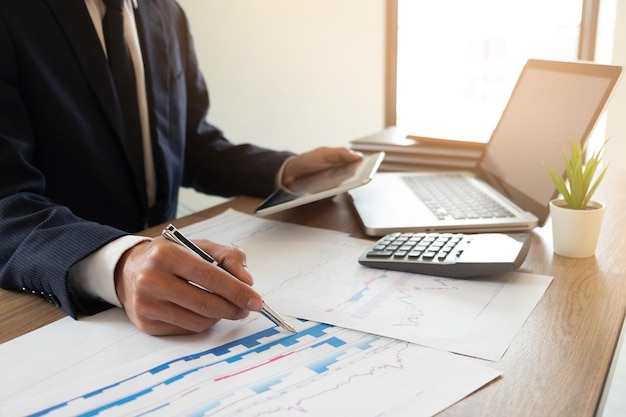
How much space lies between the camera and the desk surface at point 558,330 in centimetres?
58

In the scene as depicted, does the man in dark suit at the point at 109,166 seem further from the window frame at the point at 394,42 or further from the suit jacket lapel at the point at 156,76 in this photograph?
the window frame at the point at 394,42

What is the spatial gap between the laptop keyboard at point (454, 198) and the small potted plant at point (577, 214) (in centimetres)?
13

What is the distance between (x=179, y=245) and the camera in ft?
2.40

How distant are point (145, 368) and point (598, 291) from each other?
529mm

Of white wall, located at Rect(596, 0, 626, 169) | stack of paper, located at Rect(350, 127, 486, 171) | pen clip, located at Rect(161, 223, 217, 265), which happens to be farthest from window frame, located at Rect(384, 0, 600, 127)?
pen clip, located at Rect(161, 223, 217, 265)

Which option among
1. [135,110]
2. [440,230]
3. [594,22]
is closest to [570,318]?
[440,230]

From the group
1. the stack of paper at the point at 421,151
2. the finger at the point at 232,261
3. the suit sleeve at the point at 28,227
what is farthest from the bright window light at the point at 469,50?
the finger at the point at 232,261

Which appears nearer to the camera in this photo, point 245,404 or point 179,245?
point 245,404

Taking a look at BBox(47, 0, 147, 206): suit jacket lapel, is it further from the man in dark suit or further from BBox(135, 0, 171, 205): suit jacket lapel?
BBox(135, 0, 171, 205): suit jacket lapel

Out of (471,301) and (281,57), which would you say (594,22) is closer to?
(281,57)

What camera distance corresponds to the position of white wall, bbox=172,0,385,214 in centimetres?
247

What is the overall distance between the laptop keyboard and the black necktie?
1.66 feet

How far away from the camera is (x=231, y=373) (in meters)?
0.63

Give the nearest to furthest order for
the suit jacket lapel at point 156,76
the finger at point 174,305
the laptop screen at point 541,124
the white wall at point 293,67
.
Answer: the finger at point 174,305 → the laptop screen at point 541,124 → the suit jacket lapel at point 156,76 → the white wall at point 293,67
